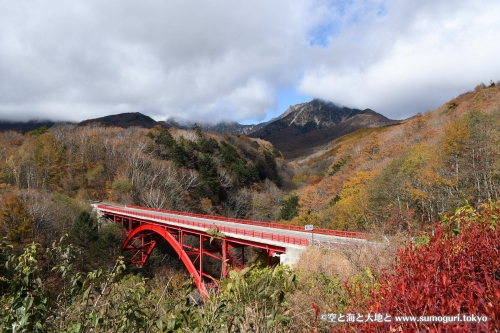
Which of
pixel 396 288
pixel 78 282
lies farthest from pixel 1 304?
pixel 396 288

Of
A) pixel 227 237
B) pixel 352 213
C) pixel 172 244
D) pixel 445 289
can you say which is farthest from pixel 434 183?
pixel 445 289

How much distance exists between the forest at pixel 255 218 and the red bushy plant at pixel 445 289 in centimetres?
2

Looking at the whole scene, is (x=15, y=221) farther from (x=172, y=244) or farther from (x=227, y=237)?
(x=227, y=237)

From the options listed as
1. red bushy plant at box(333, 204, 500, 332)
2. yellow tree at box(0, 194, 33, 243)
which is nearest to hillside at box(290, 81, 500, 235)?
red bushy plant at box(333, 204, 500, 332)

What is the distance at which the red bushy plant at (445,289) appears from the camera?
2.37m

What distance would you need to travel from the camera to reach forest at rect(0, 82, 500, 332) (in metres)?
2.77

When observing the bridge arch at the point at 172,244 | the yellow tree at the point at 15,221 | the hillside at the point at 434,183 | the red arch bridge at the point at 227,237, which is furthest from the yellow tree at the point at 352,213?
the yellow tree at the point at 15,221

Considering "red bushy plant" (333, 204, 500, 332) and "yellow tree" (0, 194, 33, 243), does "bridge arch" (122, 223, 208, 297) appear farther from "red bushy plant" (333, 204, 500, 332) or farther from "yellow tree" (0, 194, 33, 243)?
"red bushy plant" (333, 204, 500, 332)

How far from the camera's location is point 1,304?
2.90 metres

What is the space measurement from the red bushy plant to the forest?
0.02 metres

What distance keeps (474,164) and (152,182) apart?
1644 inches

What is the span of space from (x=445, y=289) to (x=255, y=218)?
49674 millimetres

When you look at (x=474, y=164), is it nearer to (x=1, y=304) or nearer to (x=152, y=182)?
(x=1, y=304)

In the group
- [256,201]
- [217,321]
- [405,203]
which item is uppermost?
[217,321]
